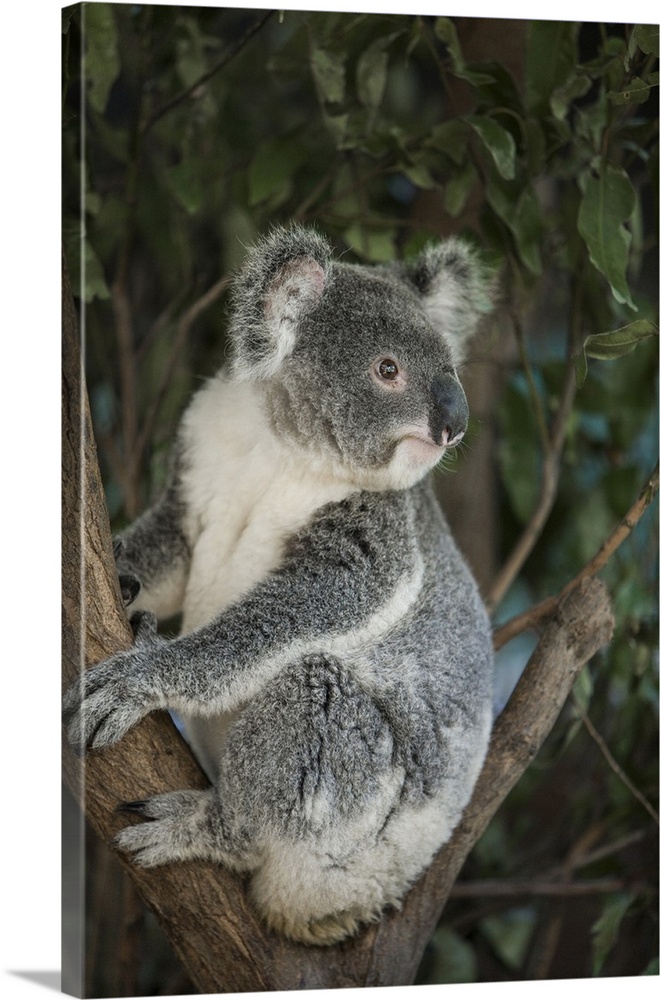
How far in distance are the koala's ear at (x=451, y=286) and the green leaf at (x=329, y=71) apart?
56 centimetres

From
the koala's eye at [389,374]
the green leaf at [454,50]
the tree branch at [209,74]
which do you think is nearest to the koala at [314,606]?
the koala's eye at [389,374]

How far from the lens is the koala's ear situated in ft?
9.45

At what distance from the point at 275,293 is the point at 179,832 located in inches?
47.7

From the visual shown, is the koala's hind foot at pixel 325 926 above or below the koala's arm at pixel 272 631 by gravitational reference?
below

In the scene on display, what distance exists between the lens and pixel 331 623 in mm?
2463

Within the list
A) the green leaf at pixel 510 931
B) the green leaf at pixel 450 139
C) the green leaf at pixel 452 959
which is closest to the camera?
the green leaf at pixel 450 139

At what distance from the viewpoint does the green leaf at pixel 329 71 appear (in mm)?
3146

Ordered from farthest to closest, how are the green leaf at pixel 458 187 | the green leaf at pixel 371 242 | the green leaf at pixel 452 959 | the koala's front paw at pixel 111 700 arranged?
the green leaf at pixel 371 242, the green leaf at pixel 452 959, the green leaf at pixel 458 187, the koala's front paw at pixel 111 700

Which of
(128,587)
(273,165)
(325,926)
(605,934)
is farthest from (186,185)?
(605,934)

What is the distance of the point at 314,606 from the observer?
8.04ft

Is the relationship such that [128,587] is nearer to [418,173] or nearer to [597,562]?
[597,562]

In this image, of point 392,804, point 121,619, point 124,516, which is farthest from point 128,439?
point 392,804

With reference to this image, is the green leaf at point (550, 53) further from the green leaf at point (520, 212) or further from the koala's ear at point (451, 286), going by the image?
the koala's ear at point (451, 286)

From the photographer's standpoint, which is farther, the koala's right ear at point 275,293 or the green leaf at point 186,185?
the green leaf at point 186,185
